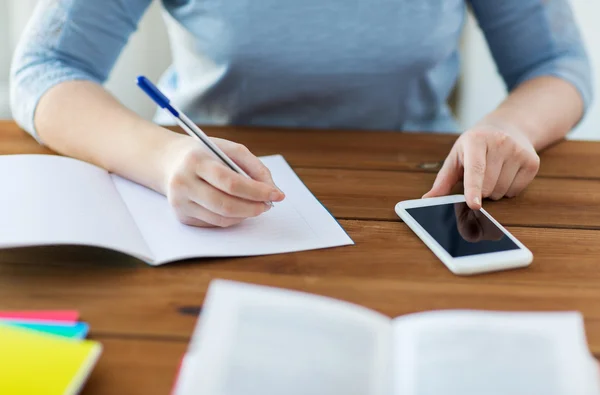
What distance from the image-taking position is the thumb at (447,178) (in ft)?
2.34

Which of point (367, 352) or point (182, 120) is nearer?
point (367, 352)

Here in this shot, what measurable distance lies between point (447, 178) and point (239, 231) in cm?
25

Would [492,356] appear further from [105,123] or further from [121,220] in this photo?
[105,123]

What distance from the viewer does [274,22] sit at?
910mm

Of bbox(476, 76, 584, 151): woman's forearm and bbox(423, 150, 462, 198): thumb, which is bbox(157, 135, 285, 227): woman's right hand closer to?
bbox(423, 150, 462, 198): thumb

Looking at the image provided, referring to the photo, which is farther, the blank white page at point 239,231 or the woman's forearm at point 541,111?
the woman's forearm at point 541,111

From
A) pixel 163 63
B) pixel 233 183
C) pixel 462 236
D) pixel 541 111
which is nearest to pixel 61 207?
pixel 233 183

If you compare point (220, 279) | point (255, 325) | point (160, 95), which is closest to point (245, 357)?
point (255, 325)

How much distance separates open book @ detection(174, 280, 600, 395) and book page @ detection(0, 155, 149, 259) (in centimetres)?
16

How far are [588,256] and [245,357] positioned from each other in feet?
1.20

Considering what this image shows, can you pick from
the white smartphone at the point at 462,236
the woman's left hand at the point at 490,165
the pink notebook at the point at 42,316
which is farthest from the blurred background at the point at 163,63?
the pink notebook at the point at 42,316

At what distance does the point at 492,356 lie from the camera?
0.41 m

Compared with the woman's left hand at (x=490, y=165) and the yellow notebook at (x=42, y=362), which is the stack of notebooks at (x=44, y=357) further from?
the woman's left hand at (x=490, y=165)

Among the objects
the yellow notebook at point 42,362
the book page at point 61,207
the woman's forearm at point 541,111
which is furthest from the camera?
the woman's forearm at point 541,111
